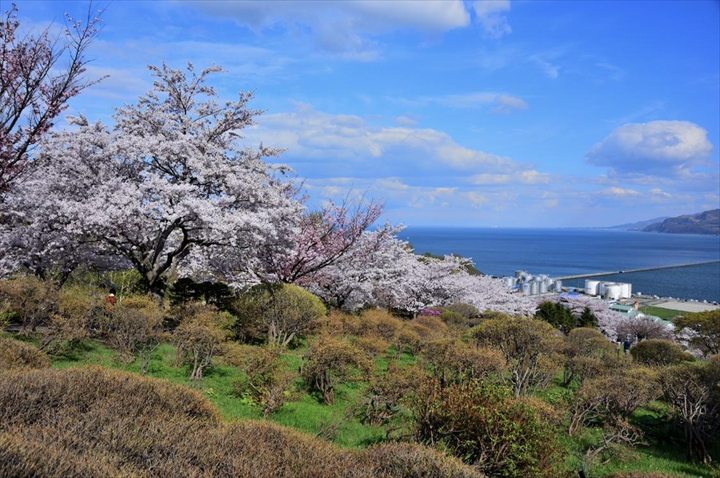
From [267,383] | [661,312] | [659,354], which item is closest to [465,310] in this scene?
[659,354]

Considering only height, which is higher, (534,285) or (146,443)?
(146,443)

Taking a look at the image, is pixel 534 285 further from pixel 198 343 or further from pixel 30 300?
pixel 30 300

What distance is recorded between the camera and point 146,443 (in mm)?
3932

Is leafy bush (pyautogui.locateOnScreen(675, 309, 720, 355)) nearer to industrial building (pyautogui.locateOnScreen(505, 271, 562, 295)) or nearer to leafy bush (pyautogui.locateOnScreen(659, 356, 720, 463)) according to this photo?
leafy bush (pyautogui.locateOnScreen(659, 356, 720, 463))

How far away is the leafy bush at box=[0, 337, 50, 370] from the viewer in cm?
654

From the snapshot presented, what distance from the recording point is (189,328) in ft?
31.6

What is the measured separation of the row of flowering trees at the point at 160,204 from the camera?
43.2 ft

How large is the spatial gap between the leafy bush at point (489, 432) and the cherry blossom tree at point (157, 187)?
9.06m

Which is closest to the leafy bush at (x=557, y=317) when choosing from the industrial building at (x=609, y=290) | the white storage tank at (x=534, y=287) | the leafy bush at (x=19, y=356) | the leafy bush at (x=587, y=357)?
the leafy bush at (x=587, y=357)

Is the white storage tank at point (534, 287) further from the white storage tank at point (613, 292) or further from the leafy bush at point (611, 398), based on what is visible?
the leafy bush at point (611, 398)

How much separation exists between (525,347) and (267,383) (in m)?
5.31

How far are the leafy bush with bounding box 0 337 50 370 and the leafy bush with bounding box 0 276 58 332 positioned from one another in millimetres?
2814

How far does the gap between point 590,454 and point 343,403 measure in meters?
4.19

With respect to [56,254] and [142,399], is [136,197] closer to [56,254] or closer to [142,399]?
[56,254]
